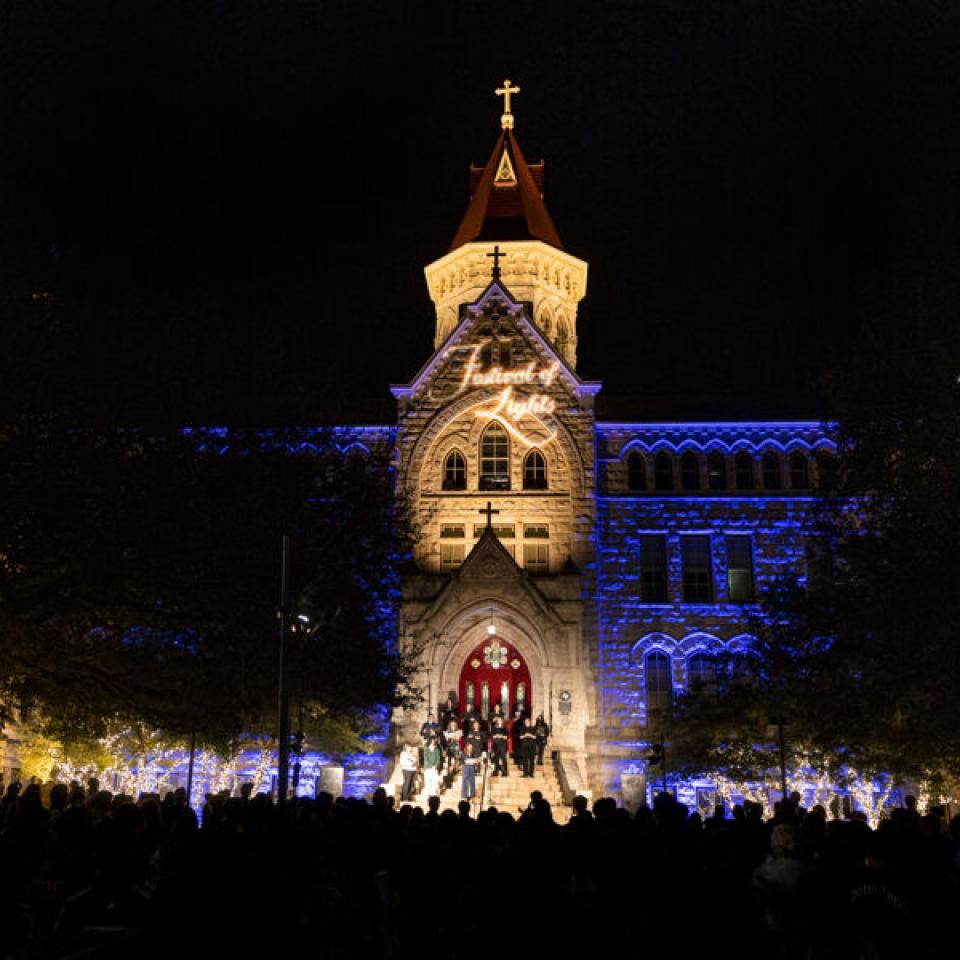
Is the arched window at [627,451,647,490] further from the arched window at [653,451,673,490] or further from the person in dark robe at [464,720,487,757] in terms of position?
the person in dark robe at [464,720,487,757]

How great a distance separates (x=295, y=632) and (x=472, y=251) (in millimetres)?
29410

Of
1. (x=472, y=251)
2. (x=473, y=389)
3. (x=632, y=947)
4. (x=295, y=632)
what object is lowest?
(x=632, y=947)

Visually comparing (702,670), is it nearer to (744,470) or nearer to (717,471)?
(717,471)

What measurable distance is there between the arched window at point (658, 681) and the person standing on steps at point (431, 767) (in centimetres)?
1008

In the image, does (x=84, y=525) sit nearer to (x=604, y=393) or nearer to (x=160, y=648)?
(x=160, y=648)

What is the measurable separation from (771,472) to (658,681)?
30.3 feet

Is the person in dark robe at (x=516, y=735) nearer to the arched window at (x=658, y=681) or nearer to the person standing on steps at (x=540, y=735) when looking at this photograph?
the person standing on steps at (x=540, y=735)

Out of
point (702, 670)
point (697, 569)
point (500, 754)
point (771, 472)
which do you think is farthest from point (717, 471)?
point (500, 754)

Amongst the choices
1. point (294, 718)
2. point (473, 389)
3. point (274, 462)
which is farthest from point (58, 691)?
point (473, 389)

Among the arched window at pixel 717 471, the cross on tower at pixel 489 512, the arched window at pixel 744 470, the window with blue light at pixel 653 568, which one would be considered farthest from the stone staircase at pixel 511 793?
the arched window at pixel 744 470

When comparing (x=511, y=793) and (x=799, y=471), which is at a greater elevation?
(x=799, y=471)

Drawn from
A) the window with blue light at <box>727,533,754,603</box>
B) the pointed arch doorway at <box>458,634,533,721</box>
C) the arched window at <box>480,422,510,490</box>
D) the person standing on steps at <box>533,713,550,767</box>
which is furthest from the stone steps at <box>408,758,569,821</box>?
the arched window at <box>480,422,510,490</box>

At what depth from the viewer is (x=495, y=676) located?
40125 mm

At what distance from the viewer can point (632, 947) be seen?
745cm
